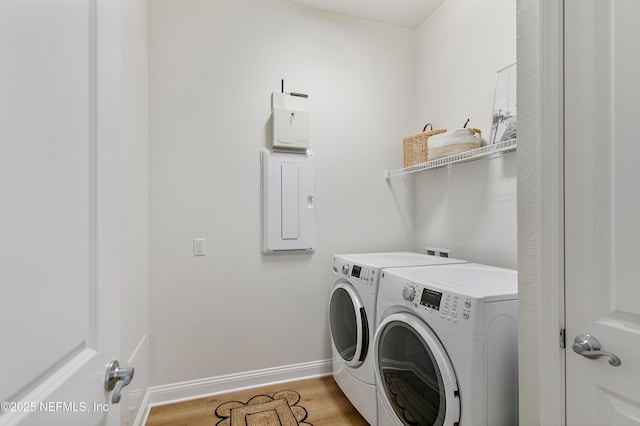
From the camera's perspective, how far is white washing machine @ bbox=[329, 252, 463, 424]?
164 centimetres

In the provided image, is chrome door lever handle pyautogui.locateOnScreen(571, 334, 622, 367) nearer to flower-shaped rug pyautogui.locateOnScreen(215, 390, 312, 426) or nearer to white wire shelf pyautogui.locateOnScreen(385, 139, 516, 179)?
white wire shelf pyautogui.locateOnScreen(385, 139, 516, 179)

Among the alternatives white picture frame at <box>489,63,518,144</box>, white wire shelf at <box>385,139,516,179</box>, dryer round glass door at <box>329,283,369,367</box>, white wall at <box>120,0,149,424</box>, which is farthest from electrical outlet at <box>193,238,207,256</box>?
white picture frame at <box>489,63,518,144</box>

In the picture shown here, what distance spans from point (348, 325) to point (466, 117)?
1.62 m

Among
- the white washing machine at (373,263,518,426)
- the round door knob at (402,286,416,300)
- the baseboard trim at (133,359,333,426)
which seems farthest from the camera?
the baseboard trim at (133,359,333,426)

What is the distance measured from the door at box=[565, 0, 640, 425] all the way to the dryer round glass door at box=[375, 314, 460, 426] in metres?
0.35

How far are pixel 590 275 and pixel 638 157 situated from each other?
1.04ft

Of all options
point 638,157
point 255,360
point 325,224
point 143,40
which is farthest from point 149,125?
point 638,157

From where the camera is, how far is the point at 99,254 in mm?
606

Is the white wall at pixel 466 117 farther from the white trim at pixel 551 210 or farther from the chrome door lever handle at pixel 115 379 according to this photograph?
the chrome door lever handle at pixel 115 379

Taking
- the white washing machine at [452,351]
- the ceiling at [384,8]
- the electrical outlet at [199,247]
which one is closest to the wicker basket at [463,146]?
the white washing machine at [452,351]

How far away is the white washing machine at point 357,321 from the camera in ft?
5.37

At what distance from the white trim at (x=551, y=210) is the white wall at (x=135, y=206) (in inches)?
63.4

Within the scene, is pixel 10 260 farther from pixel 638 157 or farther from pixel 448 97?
pixel 448 97

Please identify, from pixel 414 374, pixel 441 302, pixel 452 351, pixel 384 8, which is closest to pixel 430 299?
pixel 441 302
